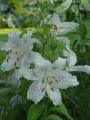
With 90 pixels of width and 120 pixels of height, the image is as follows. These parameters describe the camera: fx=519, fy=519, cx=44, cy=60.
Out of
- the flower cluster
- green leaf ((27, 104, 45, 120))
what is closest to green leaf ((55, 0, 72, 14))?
the flower cluster

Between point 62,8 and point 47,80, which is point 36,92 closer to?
point 47,80

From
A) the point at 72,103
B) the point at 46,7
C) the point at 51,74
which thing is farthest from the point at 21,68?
the point at 72,103

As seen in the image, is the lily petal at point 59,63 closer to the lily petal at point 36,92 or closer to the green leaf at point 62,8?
the lily petal at point 36,92

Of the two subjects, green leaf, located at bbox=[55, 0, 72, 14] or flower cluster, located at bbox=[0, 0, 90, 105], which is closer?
flower cluster, located at bbox=[0, 0, 90, 105]

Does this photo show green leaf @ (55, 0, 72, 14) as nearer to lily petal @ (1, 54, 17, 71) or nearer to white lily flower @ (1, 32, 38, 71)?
white lily flower @ (1, 32, 38, 71)

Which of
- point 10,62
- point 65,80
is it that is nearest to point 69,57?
point 65,80

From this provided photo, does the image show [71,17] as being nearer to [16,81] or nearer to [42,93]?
[16,81]
